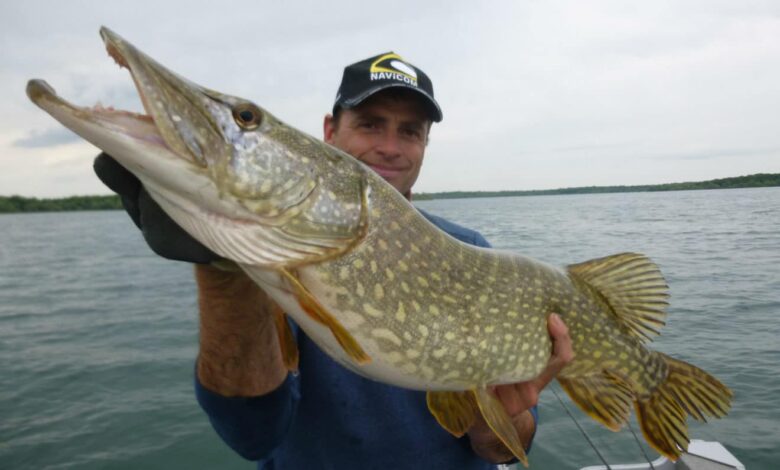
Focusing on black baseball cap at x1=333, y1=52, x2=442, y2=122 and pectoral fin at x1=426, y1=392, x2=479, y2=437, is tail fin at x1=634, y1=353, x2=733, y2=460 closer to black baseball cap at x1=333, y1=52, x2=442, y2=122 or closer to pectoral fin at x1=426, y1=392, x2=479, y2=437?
pectoral fin at x1=426, y1=392, x2=479, y2=437

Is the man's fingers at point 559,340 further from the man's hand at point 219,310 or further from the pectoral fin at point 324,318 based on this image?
the man's hand at point 219,310

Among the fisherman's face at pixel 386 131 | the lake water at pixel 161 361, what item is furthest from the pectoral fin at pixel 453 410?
the lake water at pixel 161 361

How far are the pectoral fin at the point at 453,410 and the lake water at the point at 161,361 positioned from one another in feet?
10.7

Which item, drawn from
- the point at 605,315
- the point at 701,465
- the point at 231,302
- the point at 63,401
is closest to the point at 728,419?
the point at 701,465

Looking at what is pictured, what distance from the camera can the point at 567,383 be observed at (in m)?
1.98

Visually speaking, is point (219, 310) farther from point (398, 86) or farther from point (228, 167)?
point (398, 86)

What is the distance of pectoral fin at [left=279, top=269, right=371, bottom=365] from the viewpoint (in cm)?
128

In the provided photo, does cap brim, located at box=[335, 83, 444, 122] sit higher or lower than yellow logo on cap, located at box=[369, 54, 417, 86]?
lower

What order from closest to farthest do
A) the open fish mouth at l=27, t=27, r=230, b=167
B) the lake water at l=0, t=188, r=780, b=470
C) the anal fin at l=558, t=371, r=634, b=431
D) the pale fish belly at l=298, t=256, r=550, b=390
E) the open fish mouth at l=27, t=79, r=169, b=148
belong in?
the open fish mouth at l=27, t=79, r=169, b=148
the open fish mouth at l=27, t=27, r=230, b=167
the pale fish belly at l=298, t=256, r=550, b=390
the anal fin at l=558, t=371, r=634, b=431
the lake water at l=0, t=188, r=780, b=470

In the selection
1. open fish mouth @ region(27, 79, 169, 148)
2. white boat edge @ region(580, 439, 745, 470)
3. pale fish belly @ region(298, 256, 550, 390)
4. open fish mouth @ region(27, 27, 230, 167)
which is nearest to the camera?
open fish mouth @ region(27, 79, 169, 148)

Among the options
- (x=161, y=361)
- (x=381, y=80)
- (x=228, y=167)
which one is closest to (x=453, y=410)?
(x=228, y=167)

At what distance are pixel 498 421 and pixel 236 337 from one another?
2.86 ft

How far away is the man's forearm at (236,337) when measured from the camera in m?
1.49

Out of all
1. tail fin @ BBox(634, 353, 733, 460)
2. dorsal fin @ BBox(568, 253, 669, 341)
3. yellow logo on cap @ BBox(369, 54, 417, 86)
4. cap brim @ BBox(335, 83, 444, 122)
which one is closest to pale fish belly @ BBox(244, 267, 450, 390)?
dorsal fin @ BBox(568, 253, 669, 341)
